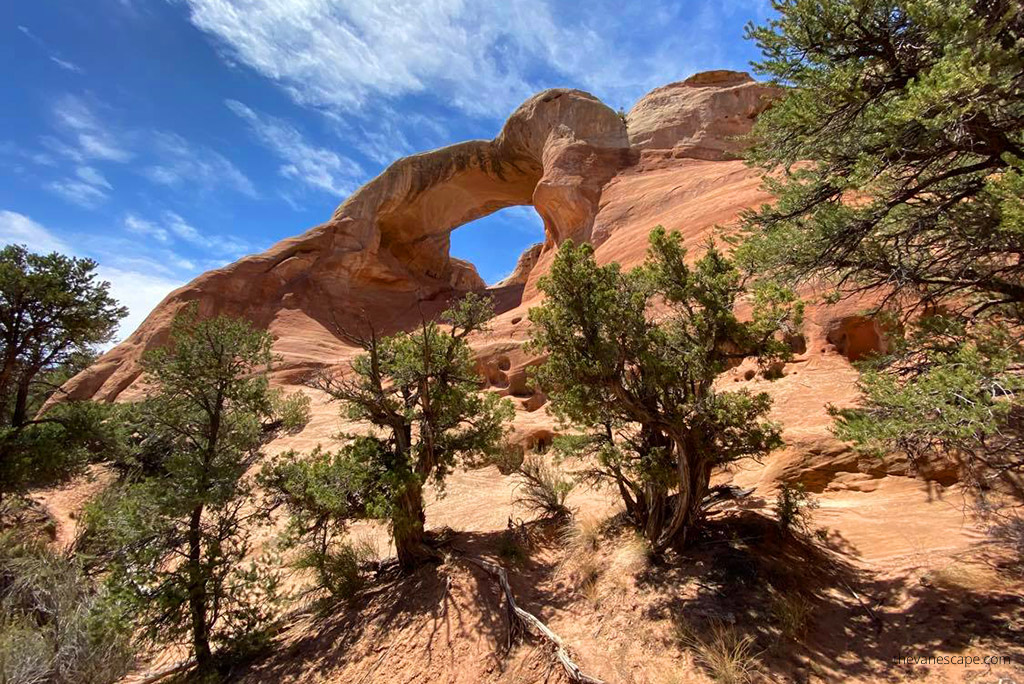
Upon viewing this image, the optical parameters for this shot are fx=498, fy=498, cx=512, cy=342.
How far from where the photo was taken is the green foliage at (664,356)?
6.11 metres

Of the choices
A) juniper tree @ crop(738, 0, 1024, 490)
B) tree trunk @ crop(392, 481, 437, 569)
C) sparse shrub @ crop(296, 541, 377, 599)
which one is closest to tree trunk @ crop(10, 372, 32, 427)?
sparse shrub @ crop(296, 541, 377, 599)

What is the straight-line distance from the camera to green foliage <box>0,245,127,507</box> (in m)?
10.3

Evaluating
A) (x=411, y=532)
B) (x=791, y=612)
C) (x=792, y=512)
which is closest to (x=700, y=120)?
(x=792, y=512)

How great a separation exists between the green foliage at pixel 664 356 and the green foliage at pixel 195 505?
15.6 ft

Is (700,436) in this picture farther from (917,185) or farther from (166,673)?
(166,673)

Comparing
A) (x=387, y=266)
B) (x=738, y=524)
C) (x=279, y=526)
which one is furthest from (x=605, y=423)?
(x=387, y=266)

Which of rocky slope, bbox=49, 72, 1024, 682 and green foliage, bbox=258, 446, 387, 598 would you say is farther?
green foliage, bbox=258, 446, 387, 598

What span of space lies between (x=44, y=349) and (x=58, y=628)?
6.82 metres

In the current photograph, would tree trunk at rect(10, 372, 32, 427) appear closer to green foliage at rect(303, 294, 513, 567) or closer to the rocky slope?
the rocky slope

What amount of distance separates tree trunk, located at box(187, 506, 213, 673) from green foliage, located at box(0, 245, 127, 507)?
6.16 metres

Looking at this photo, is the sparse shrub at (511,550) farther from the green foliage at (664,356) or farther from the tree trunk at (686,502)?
the green foliage at (664,356)

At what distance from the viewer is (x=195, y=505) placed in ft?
21.8

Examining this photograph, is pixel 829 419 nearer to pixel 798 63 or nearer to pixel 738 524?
pixel 738 524

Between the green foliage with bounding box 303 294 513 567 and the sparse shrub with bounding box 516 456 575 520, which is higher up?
the green foliage with bounding box 303 294 513 567
